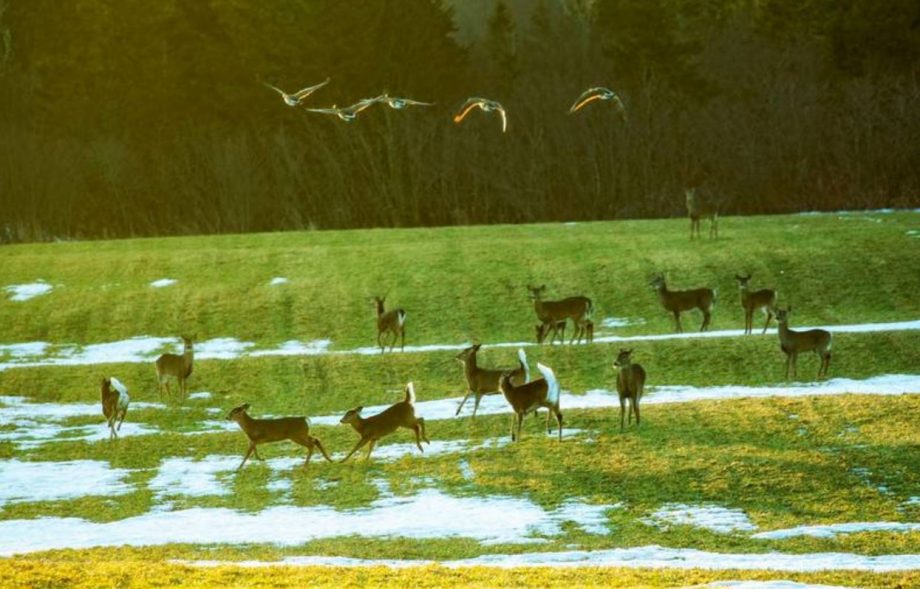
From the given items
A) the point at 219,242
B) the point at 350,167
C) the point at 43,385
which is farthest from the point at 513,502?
the point at 350,167

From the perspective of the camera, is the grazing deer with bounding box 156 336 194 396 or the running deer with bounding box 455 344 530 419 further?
the grazing deer with bounding box 156 336 194 396

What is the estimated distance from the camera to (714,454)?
21094 millimetres

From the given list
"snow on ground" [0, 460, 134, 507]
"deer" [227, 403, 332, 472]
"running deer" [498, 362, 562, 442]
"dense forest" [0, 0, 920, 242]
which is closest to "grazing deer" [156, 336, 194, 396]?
"snow on ground" [0, 460, 134, 507]

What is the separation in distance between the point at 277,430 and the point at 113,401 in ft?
17.2

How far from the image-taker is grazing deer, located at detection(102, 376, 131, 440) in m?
25.6

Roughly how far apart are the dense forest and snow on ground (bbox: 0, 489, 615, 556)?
47.3m

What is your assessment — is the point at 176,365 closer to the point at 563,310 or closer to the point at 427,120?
the point at 563,310

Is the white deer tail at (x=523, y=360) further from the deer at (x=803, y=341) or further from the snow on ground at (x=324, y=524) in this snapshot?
the deer at (x=803, y=341)

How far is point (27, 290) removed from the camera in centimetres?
4275

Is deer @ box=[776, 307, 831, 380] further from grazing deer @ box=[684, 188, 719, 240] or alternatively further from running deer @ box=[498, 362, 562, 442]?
grazing deer @ box=[684, 188, 719, 240]

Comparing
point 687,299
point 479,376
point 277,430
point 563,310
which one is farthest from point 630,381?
point 687,299

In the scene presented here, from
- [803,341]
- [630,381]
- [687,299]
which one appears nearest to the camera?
[630,381]

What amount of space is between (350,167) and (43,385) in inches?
1719

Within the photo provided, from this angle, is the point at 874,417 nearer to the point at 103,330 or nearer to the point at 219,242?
the point at 103,330
